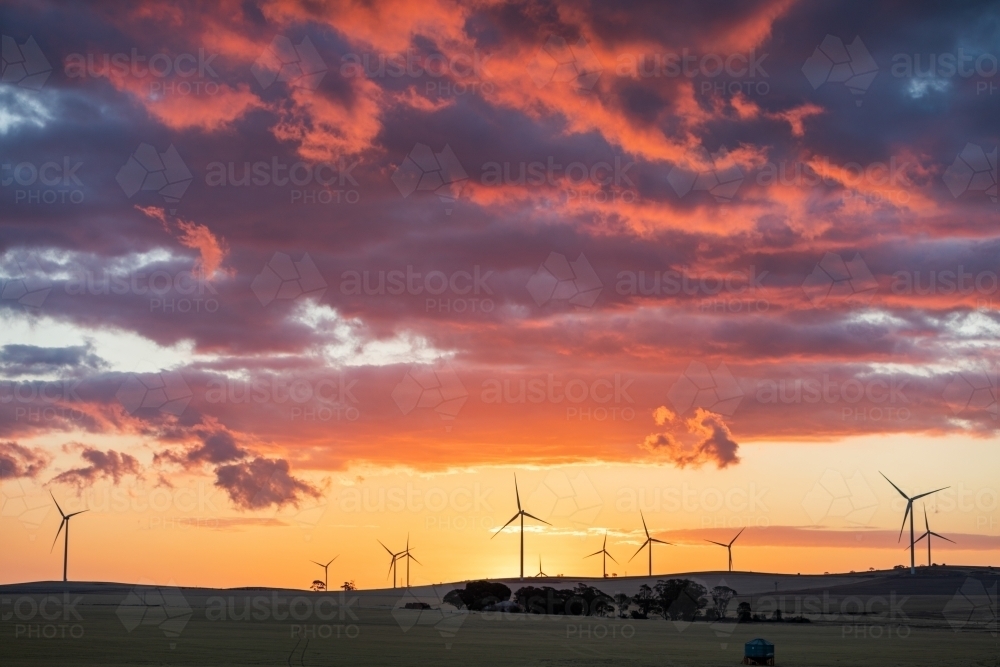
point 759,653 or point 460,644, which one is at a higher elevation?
point 759,653

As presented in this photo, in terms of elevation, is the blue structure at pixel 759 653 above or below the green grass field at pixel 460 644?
above

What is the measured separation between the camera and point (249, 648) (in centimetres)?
11194

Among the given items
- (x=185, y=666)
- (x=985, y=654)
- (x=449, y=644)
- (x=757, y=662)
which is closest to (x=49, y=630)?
(x=449, y=644)

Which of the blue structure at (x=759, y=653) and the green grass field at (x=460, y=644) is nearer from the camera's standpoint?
the green grass field at (x=460, y=644)

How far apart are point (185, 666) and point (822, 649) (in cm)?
8145

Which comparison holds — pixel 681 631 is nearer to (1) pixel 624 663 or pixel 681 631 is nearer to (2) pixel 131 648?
(1) pixel 624 663

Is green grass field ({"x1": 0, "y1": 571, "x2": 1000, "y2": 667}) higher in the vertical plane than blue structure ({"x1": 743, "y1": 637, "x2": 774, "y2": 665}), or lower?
lower

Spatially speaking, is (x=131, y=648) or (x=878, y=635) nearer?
(x=131, y=648)

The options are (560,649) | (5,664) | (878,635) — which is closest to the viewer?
(5,664)

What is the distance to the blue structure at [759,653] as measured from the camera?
101 m

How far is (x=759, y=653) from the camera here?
101625 mm

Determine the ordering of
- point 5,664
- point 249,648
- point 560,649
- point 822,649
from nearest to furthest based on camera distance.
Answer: point 5,664
point 249,648
point 560,649
point 822,649

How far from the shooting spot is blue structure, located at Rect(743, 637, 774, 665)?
10125cm

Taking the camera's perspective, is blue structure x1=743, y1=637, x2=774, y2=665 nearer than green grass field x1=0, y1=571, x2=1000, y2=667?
No
